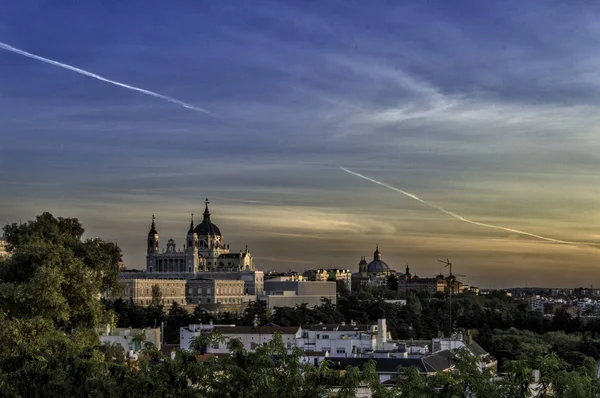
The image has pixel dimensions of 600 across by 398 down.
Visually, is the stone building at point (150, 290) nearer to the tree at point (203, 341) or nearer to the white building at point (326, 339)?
the white building at point (326, 339)

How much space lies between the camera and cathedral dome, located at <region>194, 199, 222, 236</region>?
189125mm

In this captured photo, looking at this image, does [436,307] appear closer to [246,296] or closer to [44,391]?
[246,296]

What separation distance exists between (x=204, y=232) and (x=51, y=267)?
15689cm

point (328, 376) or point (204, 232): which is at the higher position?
point (204, 232)

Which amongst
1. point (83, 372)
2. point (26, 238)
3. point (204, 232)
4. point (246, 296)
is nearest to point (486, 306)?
point (246, 296)

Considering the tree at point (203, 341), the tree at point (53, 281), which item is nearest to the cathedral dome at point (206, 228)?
the tree at point (53, 281)

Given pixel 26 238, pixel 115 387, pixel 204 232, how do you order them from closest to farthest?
pixel 115 387
pixel 26 238
pixel 204 232

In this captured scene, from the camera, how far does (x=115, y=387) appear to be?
22.9 metres

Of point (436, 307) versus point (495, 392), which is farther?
point (436, 307)

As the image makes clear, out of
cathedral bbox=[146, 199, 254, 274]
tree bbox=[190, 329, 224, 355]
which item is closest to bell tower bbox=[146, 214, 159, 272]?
cathedral bbox=[146, 199, 254, 274]

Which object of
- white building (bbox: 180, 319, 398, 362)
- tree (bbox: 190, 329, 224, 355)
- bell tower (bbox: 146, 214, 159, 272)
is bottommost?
white building (bbox: 180, 319, 398, 362)

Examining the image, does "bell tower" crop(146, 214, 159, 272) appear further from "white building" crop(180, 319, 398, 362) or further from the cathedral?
"white building" crop(180, 319, 398, 362)

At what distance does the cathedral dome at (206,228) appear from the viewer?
189125 mm

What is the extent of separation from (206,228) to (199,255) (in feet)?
25.6
